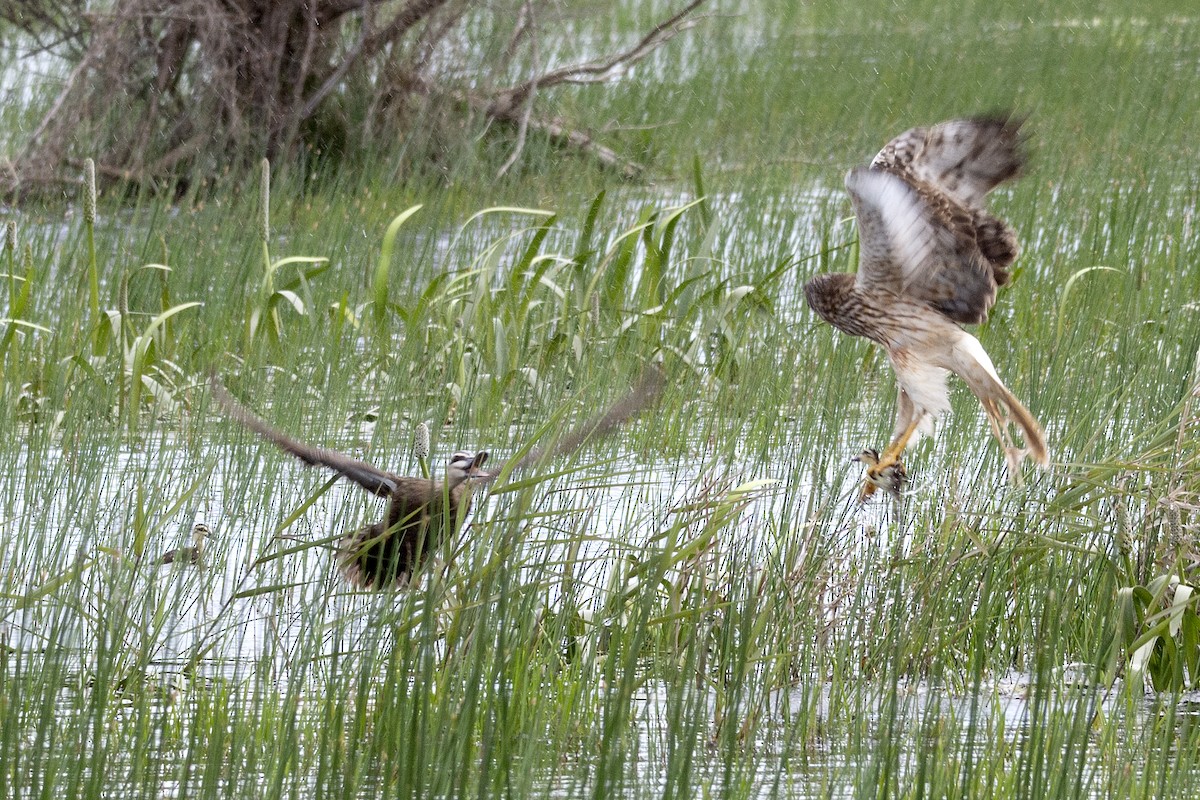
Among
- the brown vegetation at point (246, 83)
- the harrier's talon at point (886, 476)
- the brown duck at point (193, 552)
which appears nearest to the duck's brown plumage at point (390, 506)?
the brown duck at point (193, 552)

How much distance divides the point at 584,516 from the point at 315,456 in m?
0.76

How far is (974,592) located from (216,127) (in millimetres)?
6509

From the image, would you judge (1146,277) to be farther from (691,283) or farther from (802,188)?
(802,188)

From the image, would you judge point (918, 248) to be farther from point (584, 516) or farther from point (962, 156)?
point (584, 516)

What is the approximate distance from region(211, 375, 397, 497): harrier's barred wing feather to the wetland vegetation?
0.40 feet

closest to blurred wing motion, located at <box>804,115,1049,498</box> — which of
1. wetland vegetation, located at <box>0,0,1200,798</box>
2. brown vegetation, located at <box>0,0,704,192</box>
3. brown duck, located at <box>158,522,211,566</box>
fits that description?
wetland vegetation, located at <box>0,0,1200,798</box>

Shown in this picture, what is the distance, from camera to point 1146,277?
6.48 metres

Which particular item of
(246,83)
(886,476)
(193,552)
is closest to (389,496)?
(193,552)

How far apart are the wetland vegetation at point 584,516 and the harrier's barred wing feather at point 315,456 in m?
0.12

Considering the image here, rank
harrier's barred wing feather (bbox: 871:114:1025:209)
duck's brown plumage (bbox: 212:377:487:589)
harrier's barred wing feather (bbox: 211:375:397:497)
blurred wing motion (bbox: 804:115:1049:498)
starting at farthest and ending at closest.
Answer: harrier's barred wing feather (bbox: 871:114:1025:209) < blurred wing motion (bbox: 804:115:1049:498) < duck's brown plumage (bbox: 212:377:487:589) < harrier's barred wing feather (bbox: 211:375:397:497)

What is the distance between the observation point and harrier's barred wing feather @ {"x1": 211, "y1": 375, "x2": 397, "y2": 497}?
3.07 meters

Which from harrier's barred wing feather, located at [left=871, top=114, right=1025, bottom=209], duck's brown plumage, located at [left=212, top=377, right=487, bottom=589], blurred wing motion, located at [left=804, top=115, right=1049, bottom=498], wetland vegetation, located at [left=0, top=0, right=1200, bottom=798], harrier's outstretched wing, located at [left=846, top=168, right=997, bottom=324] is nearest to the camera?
wetland vegetation, located at [left=0, top=0, right=1200, bottom=798]

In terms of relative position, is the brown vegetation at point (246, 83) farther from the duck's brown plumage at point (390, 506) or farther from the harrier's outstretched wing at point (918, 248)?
the duck's brown plumage at point (390, 506)

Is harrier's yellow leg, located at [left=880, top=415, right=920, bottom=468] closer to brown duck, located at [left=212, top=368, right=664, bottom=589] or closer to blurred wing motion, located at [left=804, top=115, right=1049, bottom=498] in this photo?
blurred wing motion, located at [left=804, top=115, right=1049, bottom=498]
